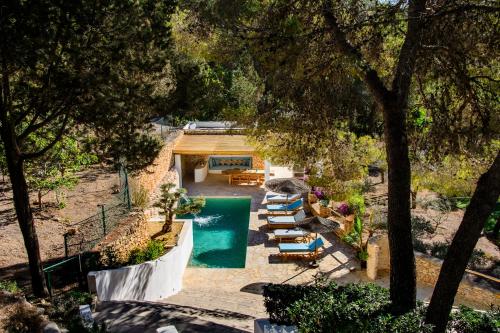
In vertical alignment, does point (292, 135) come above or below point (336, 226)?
above

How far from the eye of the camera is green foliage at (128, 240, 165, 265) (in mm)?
11672

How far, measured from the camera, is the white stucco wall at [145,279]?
34.0 feet

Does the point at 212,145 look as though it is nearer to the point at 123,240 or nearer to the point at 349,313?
the point at 123,240

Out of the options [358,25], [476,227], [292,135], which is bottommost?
[476,227]

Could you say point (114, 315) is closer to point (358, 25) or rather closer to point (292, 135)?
point (292, 135)

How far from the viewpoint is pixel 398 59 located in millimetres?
8914

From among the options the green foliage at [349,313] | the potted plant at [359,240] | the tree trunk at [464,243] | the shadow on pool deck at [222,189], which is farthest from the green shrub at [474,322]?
the shadow on pool deck at [222,189]

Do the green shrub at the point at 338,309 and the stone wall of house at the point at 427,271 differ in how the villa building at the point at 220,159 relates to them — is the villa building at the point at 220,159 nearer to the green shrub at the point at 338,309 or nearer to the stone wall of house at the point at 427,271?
the stone wall of house at the point at 427,271

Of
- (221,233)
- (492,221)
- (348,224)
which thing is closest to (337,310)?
(348,224)

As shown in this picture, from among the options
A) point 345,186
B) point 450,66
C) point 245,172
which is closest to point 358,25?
point 450,66

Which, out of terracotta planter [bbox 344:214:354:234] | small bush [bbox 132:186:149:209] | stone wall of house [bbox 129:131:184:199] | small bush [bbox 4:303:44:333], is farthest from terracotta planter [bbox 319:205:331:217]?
small bush [bbox 4:303:44:333]

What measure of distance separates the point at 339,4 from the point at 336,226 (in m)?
7.68

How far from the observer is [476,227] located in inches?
259

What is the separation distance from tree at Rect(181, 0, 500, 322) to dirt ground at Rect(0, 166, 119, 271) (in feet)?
22.9
